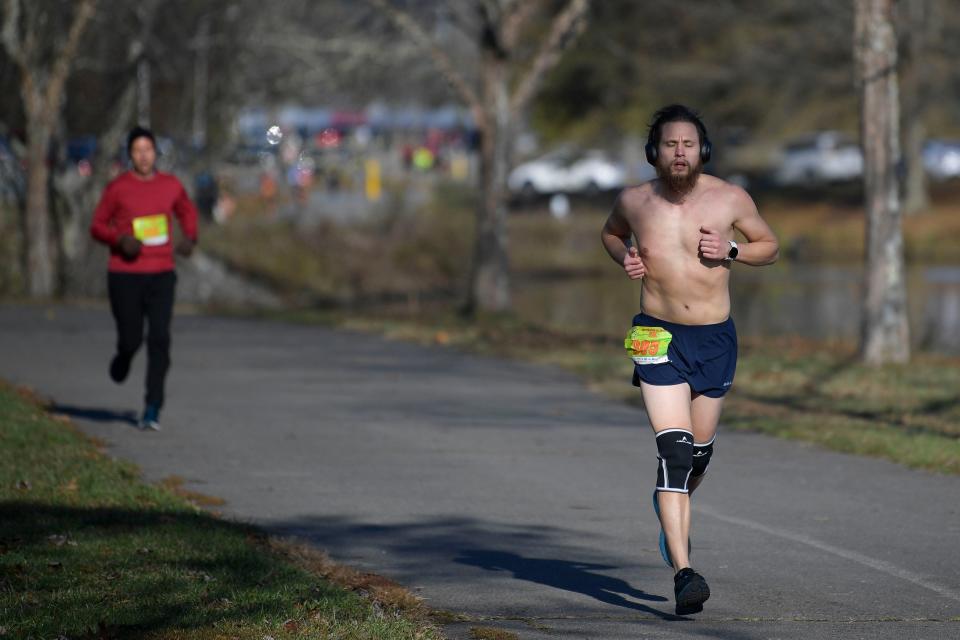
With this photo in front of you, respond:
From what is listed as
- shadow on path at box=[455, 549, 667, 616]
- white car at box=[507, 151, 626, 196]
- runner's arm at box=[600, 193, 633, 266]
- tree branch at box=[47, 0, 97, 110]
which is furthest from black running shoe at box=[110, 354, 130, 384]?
white car at box=[507, 151, 626, 196]

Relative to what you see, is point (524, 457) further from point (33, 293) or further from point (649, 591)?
point (33, 293)

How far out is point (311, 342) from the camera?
1997 cm

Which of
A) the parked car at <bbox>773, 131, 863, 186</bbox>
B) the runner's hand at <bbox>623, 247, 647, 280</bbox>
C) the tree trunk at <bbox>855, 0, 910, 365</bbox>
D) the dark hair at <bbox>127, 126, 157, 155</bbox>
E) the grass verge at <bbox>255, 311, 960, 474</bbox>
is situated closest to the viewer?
the runner's hand at <bbox>623, 247, 647, 280</bbox>

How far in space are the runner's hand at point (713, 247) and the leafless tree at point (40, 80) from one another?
19.7 meters

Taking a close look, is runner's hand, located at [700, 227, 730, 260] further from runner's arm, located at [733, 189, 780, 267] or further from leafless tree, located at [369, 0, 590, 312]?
leafless tree, located at [369, 0, 590, 312]

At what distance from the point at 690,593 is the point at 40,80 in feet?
74.5

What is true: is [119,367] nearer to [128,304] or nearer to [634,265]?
[128,304]

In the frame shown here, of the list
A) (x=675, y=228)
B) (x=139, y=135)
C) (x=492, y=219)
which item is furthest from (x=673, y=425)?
(x=492, y=219)

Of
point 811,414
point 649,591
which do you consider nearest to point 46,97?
point 811,414

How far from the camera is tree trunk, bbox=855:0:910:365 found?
17.4 meters

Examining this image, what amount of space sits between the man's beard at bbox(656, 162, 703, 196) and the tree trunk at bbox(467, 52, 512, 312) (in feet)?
53.9

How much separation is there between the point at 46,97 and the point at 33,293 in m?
3.21

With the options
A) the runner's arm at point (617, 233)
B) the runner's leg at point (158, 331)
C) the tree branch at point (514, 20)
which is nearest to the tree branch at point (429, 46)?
the tree branch at point (514, 20)

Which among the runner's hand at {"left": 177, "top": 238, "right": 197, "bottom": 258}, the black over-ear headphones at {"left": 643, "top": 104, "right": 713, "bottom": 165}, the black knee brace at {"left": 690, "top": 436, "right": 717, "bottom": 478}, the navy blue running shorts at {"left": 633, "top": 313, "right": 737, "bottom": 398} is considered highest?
the black over-ear headphones at {"left": 643, "top": 104, "right": 713, "bottom": 165}
